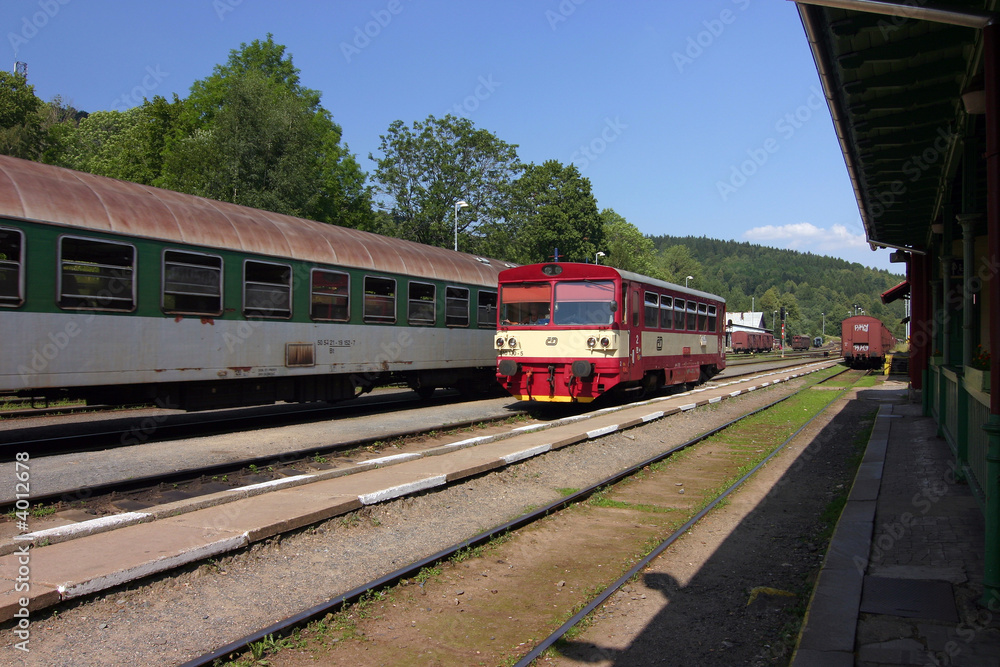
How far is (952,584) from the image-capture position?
5078 millimetres

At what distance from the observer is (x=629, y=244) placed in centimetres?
8994

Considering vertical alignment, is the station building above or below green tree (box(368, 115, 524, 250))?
below

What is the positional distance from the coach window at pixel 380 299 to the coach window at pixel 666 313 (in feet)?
21.3

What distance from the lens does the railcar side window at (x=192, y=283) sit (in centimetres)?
1070

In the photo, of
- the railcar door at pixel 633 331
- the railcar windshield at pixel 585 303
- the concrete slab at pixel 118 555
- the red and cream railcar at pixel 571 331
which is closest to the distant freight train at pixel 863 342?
the red and cream railcar at pixel 571 331

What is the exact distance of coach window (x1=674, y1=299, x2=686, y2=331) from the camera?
1821 centimetres

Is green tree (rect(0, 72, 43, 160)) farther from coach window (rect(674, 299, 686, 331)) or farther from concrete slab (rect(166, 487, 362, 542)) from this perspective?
concrete slab (rect(166, 487, 362, 542))

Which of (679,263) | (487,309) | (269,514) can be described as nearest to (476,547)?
(269,514)

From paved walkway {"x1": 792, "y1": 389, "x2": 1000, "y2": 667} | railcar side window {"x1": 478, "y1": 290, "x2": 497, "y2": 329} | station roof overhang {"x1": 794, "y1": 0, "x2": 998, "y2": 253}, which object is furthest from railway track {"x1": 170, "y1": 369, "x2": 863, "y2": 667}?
railcar side window {"x1": 478, "y1": 290, "x2": 497, "y2": 329}

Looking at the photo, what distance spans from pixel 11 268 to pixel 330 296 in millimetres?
5483

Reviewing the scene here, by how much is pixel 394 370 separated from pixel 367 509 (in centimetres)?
811

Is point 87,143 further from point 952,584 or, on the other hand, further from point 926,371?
point 952,584

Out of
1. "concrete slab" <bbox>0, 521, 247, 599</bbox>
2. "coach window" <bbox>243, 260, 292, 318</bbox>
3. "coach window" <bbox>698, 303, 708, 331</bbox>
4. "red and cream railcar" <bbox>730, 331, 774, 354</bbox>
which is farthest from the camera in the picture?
"red and cream railcar" <bbox>730, 331, 774, 354</bbox>

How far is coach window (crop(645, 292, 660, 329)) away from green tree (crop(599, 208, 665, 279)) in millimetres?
62978
